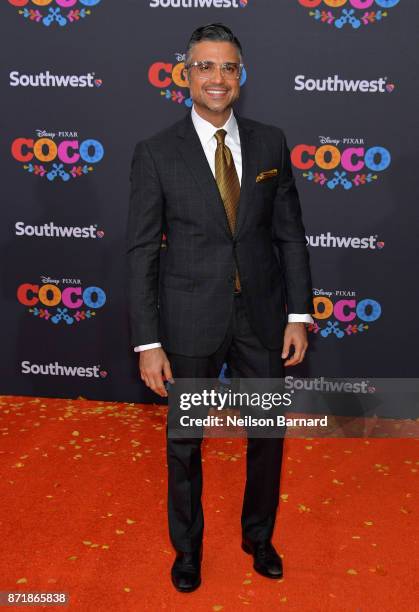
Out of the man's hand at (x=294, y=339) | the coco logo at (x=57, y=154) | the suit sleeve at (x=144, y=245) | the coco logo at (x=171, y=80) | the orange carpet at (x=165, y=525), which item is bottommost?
the orange carpet at (x=165, y=525)

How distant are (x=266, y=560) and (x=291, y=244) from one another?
4.41 ft

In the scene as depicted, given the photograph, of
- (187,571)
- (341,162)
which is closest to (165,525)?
(187,571)

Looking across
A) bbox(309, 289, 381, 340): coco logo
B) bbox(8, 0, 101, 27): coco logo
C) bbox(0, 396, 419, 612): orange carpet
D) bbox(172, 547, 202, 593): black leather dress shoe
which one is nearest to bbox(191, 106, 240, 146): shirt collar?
bbox(172, 547, 202, 593): black leather dress shoe

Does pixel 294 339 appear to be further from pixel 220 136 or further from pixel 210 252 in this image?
pixel 220 136

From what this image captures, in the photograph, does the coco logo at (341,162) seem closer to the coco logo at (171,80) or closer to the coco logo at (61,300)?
the coco logo at (171,80)

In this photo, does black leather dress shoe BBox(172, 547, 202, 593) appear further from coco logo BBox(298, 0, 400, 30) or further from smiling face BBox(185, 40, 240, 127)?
coco logo BBox(298, 0, 400, 30)

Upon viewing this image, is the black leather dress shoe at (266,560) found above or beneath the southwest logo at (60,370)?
beneath

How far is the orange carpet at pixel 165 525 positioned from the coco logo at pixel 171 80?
2.18 metres

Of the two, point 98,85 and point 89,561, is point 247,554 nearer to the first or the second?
point 89,561

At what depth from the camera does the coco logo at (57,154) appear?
4.45 m

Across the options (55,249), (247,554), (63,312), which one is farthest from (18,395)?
(247,554)

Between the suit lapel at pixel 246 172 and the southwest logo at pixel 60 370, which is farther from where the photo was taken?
the southwest logo at pixel 60 370

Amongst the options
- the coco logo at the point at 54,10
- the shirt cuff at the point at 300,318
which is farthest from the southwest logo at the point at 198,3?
the shirt cuff at the point at 300,318

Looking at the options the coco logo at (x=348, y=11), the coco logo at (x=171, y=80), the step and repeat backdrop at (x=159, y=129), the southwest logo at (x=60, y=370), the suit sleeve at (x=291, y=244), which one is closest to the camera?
the suit sleeve at (x=291, y=244)
